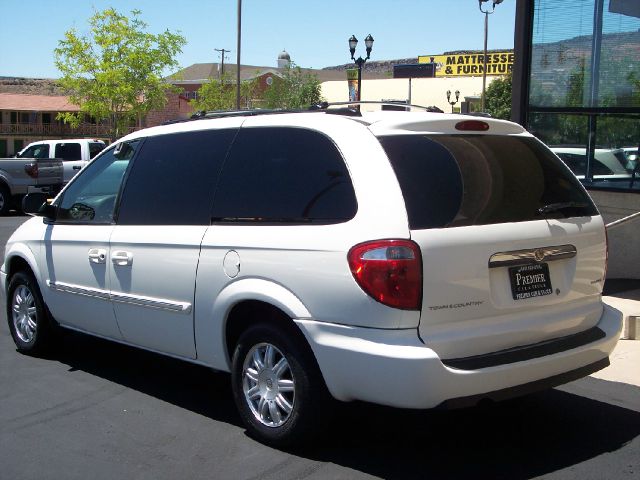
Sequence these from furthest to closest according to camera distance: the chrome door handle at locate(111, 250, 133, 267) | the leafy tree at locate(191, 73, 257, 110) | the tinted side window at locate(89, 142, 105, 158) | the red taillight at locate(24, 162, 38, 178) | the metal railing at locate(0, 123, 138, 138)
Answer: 1. the metal railing at locate(0, 123, 138, 138)
2. the leafy tree at locate(191, 73, 257, 110)
3. the tinted side window at locate(89, 142, 105, 158)
4. the red taillight at locate(24, 162, 38, 178)
5. the chrome door handle at locate(111, 250, 133, 267)

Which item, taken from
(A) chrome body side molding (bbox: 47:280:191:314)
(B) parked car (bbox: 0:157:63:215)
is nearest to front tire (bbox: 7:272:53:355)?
(A) chrome body side molding (bbox: 47:280:191:314)

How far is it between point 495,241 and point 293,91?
6971 cm

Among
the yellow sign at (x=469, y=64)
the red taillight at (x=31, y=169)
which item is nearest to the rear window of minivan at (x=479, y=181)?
the red taillight at (x=31, y=169)

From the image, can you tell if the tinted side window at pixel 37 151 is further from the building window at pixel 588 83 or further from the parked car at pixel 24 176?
the building window at pixel 588 83

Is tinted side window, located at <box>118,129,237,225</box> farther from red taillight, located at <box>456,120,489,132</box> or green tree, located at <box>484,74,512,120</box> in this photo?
green tree, located at <box>484,74,512,120</box>

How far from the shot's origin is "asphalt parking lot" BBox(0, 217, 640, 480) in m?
4.36

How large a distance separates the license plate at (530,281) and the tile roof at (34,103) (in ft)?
214

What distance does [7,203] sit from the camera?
21500mm

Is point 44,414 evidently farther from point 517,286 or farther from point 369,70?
point 369,70

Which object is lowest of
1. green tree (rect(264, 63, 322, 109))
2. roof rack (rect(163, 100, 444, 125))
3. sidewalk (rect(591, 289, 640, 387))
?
sidewalk (rect(591, 289, 640, 387))

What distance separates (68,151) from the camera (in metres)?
24.8

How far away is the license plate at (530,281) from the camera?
430cm

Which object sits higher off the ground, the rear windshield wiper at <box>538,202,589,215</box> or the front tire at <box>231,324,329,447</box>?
the rear windshield wiper at <box>538,202,589,215</box>

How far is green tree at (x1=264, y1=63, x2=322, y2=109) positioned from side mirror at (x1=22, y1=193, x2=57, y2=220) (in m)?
62.7
